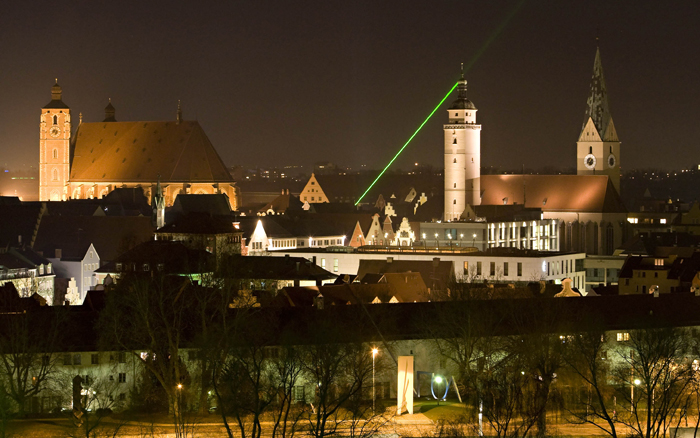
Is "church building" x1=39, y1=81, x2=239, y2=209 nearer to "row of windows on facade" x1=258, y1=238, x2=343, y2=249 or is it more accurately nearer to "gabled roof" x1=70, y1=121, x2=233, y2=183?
"gabled roof" x1=70, y1=121, x2=233, y2=183

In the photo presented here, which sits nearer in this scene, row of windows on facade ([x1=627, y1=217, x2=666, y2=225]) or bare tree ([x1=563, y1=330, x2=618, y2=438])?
bare tree ([x1=563, y1=330, x2=618, y2=438])

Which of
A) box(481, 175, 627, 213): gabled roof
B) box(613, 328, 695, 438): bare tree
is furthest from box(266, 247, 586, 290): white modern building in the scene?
box(613, 328, 695, 438): bare tree

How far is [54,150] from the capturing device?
144m

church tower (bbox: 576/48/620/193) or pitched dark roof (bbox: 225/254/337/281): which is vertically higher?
church tower (bbox: 576/48/620/193)

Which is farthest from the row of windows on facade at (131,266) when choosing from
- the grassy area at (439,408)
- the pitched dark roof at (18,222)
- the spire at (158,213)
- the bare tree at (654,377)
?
the bare tree at (654,377)

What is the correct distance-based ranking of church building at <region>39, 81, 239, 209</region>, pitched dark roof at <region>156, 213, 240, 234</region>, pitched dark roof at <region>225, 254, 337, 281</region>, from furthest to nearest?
church building at <region>39, 81, 239, 209</region> → pitched dark roof at <region>156, 213, 240, 234</region> → pitched dark roof at <region>225, 254, 337, 281</region>

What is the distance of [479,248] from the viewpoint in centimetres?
10506

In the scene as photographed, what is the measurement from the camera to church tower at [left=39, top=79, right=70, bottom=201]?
470 feet

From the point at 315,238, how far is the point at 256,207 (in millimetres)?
47018

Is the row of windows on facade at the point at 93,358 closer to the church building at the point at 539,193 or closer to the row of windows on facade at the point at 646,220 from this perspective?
the church building at the point at 539,193

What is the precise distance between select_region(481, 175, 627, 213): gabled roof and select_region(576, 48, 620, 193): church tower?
38.5 ft

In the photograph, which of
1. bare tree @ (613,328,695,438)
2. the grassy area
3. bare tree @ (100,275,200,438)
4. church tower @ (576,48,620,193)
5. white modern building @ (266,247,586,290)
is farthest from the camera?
church tower @ (576,48,620,193)

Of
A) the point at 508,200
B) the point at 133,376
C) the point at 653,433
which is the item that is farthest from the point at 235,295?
the point at 508,200

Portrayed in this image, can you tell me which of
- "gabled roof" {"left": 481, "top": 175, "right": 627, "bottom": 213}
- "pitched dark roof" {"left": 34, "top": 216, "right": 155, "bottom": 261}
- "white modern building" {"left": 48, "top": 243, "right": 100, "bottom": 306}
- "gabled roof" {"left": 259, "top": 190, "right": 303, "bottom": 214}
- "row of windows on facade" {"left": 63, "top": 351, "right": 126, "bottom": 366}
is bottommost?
"row of windows on facade" {"left": 63, "top": 351, "right": 126, "bottom": 366}
